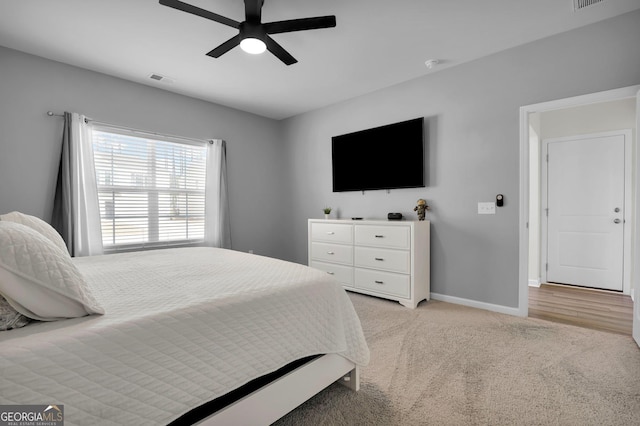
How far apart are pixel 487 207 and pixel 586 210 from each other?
1912mm

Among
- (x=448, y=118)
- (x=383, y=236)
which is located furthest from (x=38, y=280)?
(x=448, y=118)

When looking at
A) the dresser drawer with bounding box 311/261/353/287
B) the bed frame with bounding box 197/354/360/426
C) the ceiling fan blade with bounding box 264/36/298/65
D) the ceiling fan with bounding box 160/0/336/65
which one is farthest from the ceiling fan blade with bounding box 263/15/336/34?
the dresser drawer with bounding box 311/261/353/287

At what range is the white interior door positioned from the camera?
3539 mm

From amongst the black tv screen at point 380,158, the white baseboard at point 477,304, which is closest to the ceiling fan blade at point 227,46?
the black tv screen at point 380,158

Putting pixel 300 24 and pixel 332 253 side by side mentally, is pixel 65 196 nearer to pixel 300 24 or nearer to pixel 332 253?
pixel 300 24

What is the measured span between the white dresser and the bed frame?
63.8 inches

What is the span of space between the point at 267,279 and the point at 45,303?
0.86 meters

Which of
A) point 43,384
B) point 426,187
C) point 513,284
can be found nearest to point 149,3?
point 43,384

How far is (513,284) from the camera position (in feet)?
9.13

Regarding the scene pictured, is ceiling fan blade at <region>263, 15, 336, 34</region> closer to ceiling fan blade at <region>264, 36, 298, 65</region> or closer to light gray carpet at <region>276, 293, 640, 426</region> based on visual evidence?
ceiling fan blade at <region>264, 36, 298, 65</region>

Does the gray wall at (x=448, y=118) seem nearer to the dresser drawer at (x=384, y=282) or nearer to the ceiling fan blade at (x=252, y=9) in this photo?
the dresser drawer at (x=384, y=282)

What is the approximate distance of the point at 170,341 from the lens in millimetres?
997

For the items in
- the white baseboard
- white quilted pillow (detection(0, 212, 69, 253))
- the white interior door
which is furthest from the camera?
the white interior door

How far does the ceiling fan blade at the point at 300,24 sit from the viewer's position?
74.5 inches
